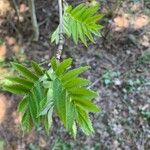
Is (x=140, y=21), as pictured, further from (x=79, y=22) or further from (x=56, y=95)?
(x=56, y=95)

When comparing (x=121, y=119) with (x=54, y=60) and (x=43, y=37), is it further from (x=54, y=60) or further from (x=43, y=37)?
(x=54, y=60)

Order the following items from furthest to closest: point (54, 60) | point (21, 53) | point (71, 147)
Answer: point (21, 53) < point (71, 147) < point (54, 60)

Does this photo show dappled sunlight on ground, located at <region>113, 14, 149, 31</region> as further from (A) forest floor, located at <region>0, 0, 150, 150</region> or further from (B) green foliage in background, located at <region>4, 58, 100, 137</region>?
(B) green foliage in background, located at <region>4, 58, 100, 137</region>

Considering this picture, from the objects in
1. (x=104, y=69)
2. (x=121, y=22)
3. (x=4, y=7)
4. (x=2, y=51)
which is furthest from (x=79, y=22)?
(x=4, y=7)

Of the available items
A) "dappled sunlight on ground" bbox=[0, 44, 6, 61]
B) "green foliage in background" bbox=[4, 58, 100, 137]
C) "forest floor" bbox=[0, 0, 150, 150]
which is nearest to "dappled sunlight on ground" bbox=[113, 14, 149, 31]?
"forest floor" bbox=[0, 0, 150, 150]

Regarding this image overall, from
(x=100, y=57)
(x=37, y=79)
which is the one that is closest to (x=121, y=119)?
(x=100, y=57)

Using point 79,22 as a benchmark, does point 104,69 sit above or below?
below

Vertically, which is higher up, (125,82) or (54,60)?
(54,60)
